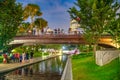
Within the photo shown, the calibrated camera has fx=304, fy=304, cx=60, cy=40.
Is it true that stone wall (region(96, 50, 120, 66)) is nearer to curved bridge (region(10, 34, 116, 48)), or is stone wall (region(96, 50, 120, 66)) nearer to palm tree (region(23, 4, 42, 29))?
curved bridge (region(10, 34, 116, 48))

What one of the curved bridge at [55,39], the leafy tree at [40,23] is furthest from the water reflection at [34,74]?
the leafy tree at [40,23]

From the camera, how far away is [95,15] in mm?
41875

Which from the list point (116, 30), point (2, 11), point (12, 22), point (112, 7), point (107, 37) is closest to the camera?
point (116, 30)

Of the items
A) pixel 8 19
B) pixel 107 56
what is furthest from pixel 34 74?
pixel 107 56

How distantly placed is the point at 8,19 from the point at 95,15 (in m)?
11.9

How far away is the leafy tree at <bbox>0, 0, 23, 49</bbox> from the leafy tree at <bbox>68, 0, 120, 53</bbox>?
327 inches

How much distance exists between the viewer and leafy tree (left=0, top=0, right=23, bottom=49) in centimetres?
3710

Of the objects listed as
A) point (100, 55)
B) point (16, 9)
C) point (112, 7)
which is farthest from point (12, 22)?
point (100, 55)

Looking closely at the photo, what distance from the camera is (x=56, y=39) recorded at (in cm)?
8506

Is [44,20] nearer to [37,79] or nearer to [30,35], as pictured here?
[30,35]

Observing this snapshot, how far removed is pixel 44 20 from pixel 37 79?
116467 mm

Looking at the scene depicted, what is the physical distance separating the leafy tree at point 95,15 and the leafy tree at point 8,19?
8.31m

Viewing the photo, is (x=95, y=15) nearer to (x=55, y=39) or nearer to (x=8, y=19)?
(x=8, y=19)

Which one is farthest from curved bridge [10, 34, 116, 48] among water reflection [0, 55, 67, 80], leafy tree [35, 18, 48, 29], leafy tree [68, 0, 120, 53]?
leafy tree [35, 18, 48, 29]
